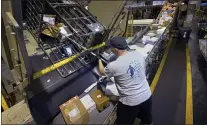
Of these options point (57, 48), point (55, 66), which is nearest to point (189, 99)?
point (55, 66)

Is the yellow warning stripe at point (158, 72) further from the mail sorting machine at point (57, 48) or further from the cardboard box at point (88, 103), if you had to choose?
the cardboard box at point (88, 103)

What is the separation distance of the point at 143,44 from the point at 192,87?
136cm

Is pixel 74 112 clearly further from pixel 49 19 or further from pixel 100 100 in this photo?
pixel 49 19

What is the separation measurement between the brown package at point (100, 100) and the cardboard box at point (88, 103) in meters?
0.04

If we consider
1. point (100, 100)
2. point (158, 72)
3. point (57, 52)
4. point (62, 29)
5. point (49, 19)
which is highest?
point (49, 19)

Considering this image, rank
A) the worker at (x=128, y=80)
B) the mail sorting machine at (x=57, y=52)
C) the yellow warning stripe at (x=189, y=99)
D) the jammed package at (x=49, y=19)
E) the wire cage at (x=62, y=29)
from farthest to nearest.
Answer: the jammed package at (x=49, y=19)
the wire cage at (x=62, y=29)
the yellow warning stripe at (x=189, y=99)
the mail sorting machine at (x=57, y=52)
the worker at (x=128, y=80)

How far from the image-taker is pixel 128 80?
6.79 feet

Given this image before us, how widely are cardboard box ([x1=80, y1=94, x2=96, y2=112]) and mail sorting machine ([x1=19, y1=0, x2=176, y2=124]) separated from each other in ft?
0.36

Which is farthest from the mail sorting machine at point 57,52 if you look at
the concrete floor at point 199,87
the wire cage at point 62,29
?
the concrete floor at point 199,87

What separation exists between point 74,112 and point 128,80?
858 mm

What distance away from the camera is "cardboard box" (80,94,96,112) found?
254 centimetres

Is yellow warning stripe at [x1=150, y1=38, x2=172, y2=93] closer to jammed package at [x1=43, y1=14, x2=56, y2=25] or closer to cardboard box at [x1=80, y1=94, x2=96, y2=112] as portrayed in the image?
cardboard box at [x1=80, y1=94, x2=96, y2=112]

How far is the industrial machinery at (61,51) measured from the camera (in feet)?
7.91

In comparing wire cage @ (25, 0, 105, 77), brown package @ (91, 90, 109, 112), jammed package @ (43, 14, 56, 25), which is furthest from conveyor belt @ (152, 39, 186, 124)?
jammed package @ (43, 14, 56, 25)
